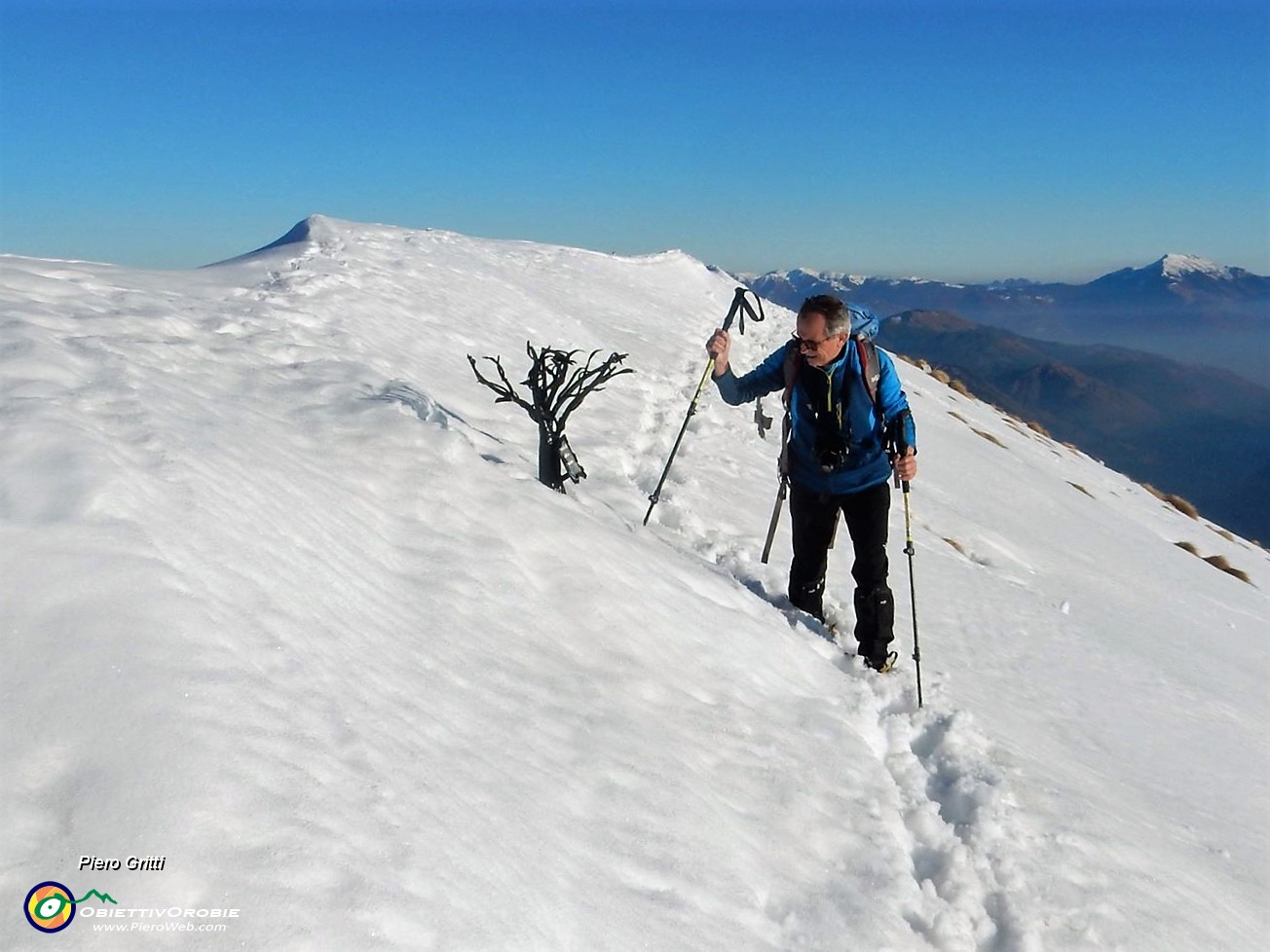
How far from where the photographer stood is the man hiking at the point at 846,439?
563 cm

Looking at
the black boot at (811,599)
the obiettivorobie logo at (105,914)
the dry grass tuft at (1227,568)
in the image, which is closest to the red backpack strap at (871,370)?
the black boot at (811,599)

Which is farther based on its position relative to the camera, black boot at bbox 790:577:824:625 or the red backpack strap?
black boot at bbox 790:577:824:625

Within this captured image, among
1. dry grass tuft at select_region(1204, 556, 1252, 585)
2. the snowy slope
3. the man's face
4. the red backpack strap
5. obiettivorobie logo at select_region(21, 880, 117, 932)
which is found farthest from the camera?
dry grass tuft at select_region(1204, 556, 1252, 585)

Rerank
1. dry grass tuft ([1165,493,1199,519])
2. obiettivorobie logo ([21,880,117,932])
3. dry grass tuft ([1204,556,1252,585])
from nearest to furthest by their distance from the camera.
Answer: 1. obiettivorobie logo ([21,880,117,932])
2. dry grass tuft ([1204,556,1252,585])
3. dry grass tuft ([1165,493,1199,519])

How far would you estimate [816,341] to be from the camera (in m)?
5.50

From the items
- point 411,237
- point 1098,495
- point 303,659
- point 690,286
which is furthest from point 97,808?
point 690,286

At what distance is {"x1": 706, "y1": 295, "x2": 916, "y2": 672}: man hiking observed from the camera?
5.63 m

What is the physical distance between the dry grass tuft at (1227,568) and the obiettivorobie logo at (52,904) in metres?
22.9

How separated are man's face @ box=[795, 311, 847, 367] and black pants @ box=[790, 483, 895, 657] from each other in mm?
971

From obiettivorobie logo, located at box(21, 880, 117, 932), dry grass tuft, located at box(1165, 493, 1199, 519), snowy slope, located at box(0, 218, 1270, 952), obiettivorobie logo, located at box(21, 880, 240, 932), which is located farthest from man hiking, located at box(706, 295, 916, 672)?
dry grass tuft, located at box(1165, 493, 1199, 519)

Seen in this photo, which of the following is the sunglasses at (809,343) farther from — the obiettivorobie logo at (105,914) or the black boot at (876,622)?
the obiettivorobie logo at (105,914)

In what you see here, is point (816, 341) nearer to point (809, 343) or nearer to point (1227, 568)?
point (809, 343)

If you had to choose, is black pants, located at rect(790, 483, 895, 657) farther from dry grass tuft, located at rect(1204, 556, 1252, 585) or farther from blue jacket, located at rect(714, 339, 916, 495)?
dry grass tuft, located at rect(1204, 556, 1252, 585)

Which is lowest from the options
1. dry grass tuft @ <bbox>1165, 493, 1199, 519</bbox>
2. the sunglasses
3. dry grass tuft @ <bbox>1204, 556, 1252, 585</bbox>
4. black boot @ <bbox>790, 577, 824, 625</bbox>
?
dry grass tuft @ <bbox>1165, 493, 1199, 519</bbox>
